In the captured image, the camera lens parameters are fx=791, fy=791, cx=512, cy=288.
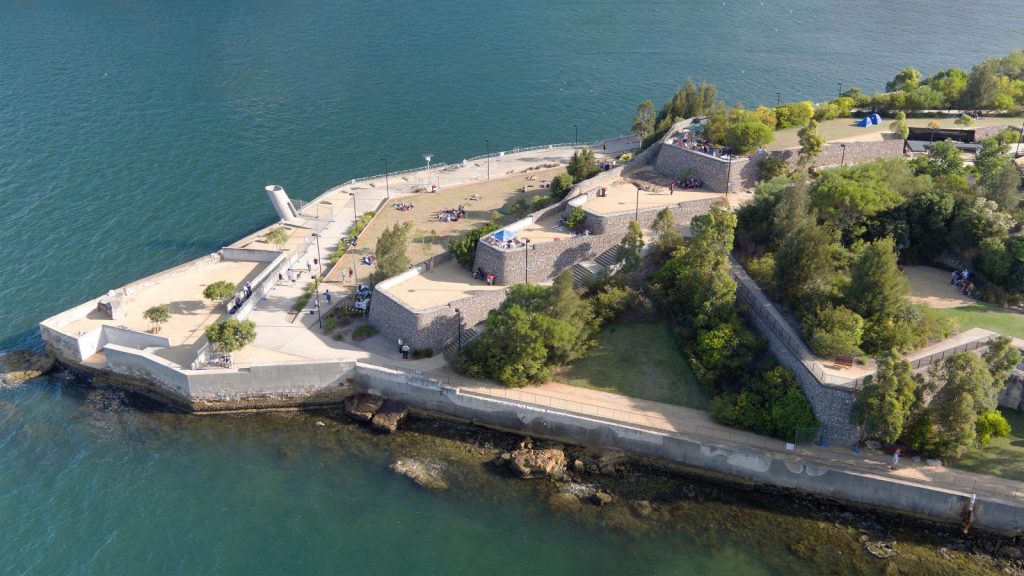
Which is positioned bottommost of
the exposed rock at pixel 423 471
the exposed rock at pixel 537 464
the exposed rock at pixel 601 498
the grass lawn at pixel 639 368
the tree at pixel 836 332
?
the exposed rock at pixel 601 498

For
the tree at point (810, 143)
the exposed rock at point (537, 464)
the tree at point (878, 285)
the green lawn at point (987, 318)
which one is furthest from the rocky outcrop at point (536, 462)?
the tree at point (810, 143)

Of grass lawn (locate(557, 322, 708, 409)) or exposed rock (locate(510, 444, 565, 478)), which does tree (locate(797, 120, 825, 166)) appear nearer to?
grass lawn (locate(557, 322, 708, 409))

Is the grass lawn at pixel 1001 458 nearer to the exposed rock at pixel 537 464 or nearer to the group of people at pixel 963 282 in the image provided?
the group of people at pixel 963 282

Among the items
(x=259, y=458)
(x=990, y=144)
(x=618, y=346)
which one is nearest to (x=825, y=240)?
(x=618, y=346)

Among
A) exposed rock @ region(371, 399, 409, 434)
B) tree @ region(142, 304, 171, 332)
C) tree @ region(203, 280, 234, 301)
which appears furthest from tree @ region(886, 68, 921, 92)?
tree @ region(142, 304, 171, 332)

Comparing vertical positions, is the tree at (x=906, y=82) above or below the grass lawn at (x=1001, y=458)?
above

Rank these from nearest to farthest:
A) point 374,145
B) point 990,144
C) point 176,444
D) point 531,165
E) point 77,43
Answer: point 176,444 → point 990,144 → point 531,165 → point 374,145 → point 77,43

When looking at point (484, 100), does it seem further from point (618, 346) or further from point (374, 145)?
point (618, 346)
